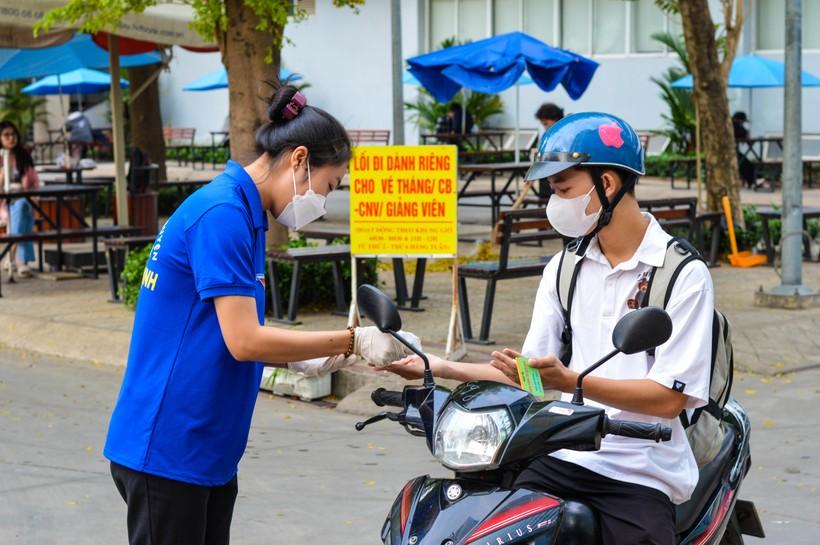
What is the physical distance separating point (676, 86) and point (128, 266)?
54.8ft

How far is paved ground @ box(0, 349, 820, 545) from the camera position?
5832mm

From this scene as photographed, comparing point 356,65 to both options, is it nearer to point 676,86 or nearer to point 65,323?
point 676,86

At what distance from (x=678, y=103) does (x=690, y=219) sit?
50.4ft

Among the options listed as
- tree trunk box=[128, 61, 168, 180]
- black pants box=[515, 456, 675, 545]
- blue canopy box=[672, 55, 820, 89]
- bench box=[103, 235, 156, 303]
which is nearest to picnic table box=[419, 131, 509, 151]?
blue canopy box=[672, 55, 820, 89]

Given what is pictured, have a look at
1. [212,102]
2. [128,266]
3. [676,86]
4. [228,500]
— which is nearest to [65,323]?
[128,266]

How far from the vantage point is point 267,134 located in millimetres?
3504

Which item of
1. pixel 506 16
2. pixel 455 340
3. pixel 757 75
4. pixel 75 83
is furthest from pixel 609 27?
pixel 455 340

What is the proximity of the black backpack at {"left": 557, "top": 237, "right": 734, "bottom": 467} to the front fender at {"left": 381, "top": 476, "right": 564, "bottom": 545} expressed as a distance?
2.28ft

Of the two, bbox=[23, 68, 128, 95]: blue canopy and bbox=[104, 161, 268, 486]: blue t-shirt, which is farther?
bbox=[23, 68, 128, 95]: blue canopy

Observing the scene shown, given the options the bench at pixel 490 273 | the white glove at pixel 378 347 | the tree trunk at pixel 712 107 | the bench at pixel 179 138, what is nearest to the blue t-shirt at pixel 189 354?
the white glove at pixel 378 347

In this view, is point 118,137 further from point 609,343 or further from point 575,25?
point 575,25

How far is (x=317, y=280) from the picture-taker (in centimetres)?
1110

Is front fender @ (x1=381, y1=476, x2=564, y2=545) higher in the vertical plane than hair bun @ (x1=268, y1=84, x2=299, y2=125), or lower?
lower

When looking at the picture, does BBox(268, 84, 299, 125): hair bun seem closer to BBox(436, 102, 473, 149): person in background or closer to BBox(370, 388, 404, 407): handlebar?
BBox(370, 388, 404, 407): handlebar
